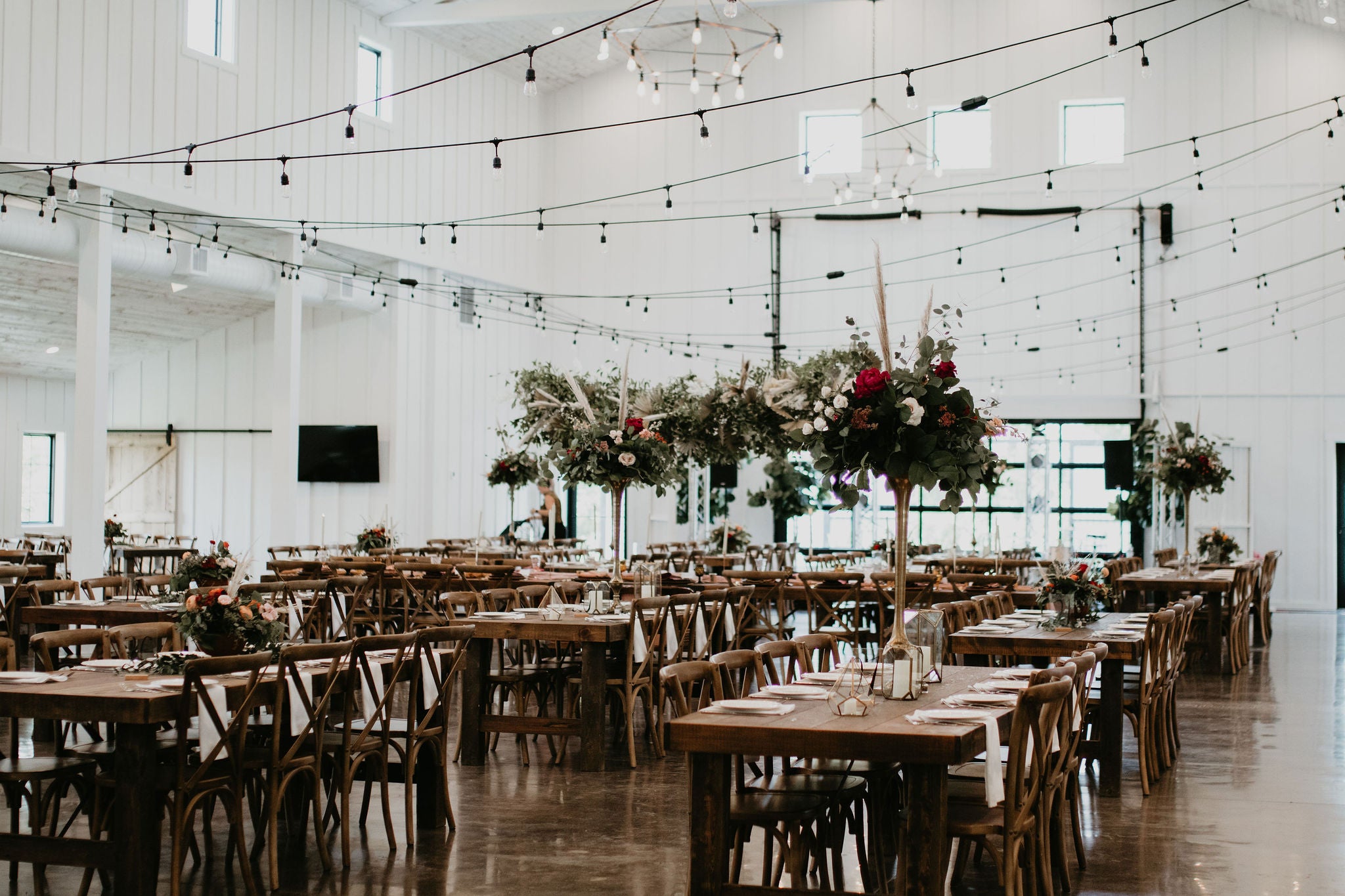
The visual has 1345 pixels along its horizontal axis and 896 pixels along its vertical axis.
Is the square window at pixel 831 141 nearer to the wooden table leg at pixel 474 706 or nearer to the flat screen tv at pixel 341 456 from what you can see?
the flat screen tv at pixel 341 456

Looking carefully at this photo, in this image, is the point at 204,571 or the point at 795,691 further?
the point at 204,571

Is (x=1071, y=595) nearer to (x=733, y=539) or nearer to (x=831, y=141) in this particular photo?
(x=733, y=539)

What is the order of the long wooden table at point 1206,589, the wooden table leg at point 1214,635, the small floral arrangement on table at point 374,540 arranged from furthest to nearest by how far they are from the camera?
the small floral arrangement on table at point 374,540, the wooden table leg at point 1214,635, the long wooden table at point 1206,589

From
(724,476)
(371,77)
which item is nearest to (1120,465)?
(724,476)

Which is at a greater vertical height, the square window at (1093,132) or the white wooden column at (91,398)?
the square window at (1093,132)

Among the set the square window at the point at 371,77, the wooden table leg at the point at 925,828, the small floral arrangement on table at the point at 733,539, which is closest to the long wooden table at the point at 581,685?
the wooden table leg at the point at 925,828

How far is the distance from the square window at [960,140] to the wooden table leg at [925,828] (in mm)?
17402

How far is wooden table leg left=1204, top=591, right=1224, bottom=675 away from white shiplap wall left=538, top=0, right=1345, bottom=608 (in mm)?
8184

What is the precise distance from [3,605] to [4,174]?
5.15 m

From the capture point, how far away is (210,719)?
4449 millimetres

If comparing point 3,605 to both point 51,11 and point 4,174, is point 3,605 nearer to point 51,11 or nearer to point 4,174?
point 4,174

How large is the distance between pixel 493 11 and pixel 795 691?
14433mm

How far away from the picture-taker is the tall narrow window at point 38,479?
66.2 feet

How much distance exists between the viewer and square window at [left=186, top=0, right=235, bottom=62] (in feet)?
48.0
